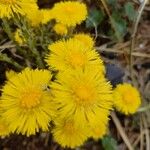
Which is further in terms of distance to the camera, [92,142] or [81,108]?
[92,142]

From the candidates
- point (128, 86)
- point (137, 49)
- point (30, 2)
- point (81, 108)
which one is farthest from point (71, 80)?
point (137, 49)

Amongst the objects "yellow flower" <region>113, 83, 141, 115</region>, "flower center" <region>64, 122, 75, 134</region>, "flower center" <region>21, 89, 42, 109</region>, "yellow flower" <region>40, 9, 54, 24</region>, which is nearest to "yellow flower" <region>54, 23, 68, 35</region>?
"yellow flower" <region>40, 9, 54, 24</region>

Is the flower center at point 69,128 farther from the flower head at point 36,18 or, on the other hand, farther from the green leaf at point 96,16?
the green leaf at point 96,16

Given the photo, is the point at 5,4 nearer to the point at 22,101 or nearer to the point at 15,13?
the point at 15,13

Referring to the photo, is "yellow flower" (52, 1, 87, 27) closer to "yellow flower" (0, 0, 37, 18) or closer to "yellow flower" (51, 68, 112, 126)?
"yellow flower" (0, 0, 37, 18)

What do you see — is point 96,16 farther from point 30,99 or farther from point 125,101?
point 30,99

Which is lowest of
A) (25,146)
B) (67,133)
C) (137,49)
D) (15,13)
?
(25,146)
